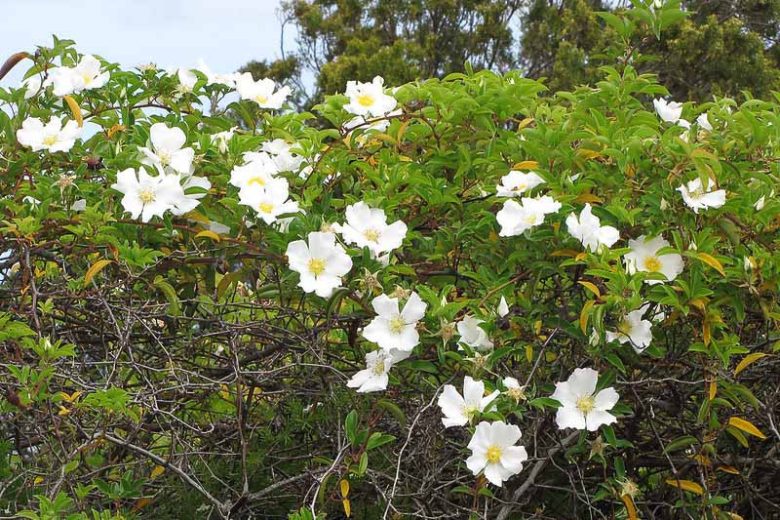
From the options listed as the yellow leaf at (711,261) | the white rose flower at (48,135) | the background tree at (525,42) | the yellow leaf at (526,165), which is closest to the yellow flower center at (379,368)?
the yellow leaf at (526,165)

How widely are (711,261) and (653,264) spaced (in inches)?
3.8

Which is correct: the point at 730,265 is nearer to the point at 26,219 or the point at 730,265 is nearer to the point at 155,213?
the point at 155,213

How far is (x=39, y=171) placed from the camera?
2.17 m

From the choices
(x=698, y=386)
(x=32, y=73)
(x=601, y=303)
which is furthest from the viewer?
(x=32, y=73)

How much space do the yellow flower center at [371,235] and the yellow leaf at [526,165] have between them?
30 cm

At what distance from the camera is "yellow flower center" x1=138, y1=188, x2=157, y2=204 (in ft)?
6.16

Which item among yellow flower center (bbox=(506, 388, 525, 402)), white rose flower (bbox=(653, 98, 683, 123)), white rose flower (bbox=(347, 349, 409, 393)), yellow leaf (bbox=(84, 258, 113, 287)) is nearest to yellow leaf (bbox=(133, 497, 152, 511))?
yellow leaf (bbox=(84, 258, 113, 287))

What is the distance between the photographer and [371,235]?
5.98 feet

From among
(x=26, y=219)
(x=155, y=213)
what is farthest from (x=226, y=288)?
(x=26, y=219)

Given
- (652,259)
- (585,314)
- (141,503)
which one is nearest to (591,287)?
(585,314)

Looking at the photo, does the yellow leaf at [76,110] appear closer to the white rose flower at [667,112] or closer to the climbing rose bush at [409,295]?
the climbing rose bush at [409,295]

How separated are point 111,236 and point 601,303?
34.2 inches

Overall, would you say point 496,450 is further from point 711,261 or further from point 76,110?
point 76,110

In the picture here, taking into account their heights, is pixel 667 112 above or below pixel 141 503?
above
